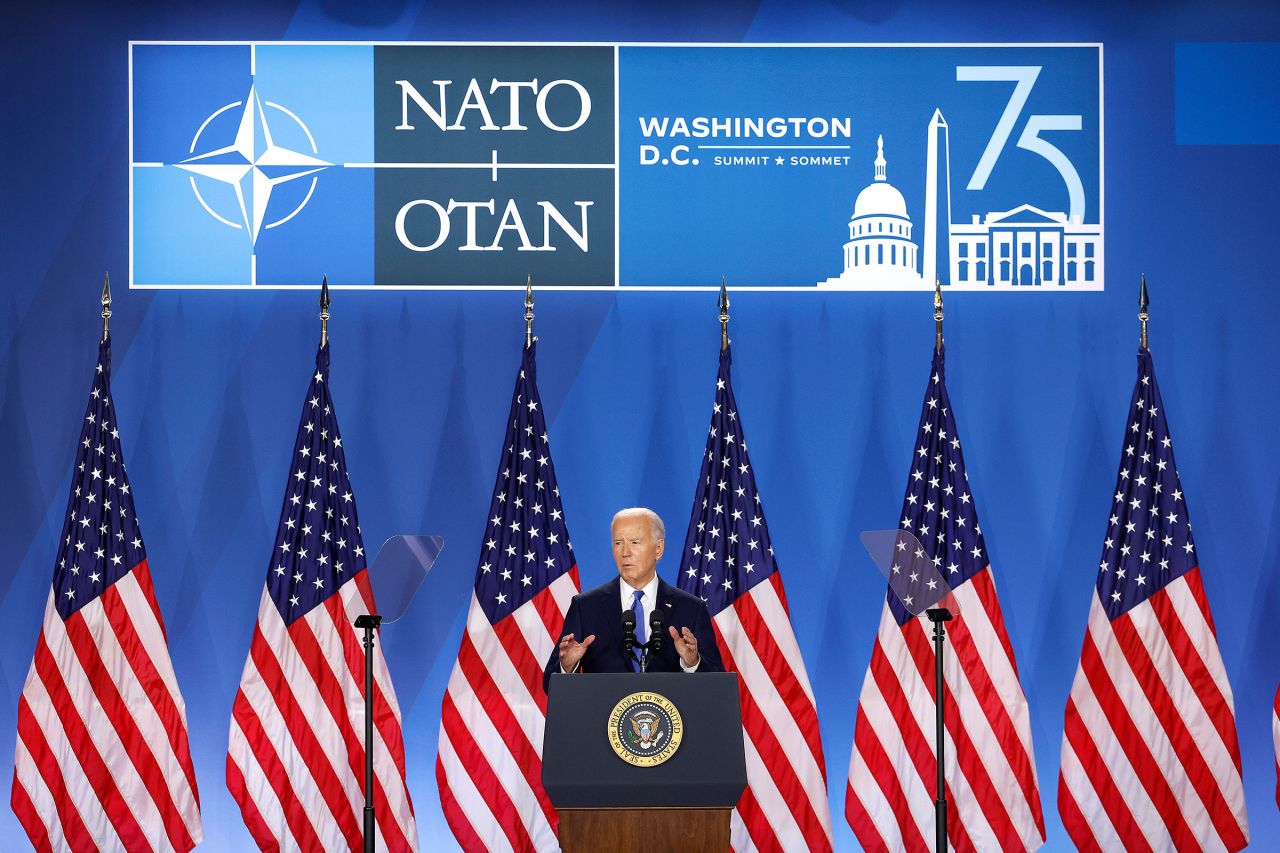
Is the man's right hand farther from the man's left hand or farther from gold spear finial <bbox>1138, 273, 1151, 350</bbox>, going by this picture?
gold spear finial <bbox>1138, 273, 1151, 350</bbox>

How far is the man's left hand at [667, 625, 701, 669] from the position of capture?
443 cm

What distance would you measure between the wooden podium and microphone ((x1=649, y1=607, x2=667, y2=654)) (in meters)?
0.34

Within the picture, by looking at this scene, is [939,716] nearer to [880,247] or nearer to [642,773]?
[642,773]

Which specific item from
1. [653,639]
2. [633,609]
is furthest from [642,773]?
[633,609]

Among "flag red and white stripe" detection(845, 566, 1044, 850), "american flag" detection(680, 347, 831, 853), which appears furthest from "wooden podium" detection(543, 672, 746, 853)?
"flag red and white stripe" detection(845, 566, 1044, 850)

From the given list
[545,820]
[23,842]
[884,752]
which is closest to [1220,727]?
[884,752]

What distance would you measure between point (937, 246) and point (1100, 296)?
→ 2.68ft

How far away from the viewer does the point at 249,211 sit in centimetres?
641

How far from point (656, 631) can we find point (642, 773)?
60 centimetres

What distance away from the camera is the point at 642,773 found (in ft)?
13.0

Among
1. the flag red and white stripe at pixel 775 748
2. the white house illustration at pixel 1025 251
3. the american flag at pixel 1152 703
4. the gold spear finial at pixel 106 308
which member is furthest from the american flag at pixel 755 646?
the gold spear finial at pixel 106 308

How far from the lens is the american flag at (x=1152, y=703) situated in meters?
5.66

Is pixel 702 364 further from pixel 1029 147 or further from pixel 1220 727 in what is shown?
pixel 1220 727

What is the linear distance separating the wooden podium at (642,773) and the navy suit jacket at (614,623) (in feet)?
A: 2.13
